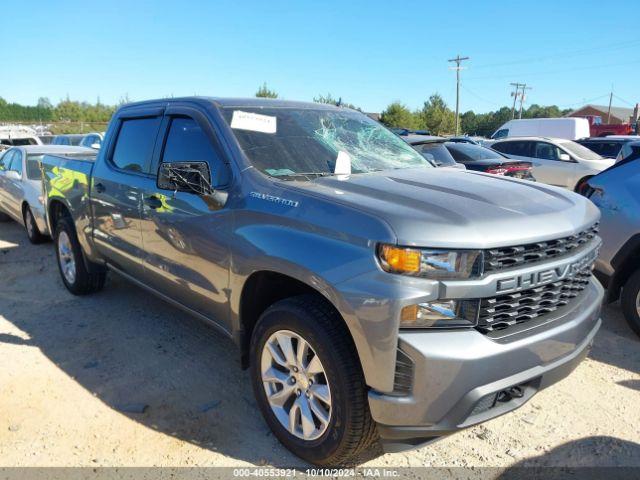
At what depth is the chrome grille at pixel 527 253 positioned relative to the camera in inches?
86.0

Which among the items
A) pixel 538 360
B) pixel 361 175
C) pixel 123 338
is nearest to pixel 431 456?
pixel 538 360

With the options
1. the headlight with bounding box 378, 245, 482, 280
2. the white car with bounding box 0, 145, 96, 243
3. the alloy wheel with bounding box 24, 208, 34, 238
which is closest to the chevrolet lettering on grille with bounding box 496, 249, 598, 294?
the headlight with bounding box 378, 245, 482, 280

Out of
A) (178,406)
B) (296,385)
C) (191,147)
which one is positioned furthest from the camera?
(191,147)

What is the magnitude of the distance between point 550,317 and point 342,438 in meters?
1.18

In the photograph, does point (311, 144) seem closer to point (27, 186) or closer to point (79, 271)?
point (79, 271)

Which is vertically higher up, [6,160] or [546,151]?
[6,160]

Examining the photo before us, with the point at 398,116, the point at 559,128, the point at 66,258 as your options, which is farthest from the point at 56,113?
the point at 66,258

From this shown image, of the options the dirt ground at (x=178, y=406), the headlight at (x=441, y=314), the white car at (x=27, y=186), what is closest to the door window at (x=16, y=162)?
the white car at (x=27, y=186)

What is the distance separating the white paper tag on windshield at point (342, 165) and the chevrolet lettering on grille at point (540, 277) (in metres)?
1.28

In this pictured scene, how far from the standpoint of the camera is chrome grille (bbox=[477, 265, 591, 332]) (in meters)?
2.20

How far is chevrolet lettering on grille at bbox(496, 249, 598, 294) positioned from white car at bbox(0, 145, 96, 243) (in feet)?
21.1

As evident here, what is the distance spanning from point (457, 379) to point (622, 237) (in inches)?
113

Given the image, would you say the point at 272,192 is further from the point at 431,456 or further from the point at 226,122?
the point at 431,456

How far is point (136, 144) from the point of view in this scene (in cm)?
408
